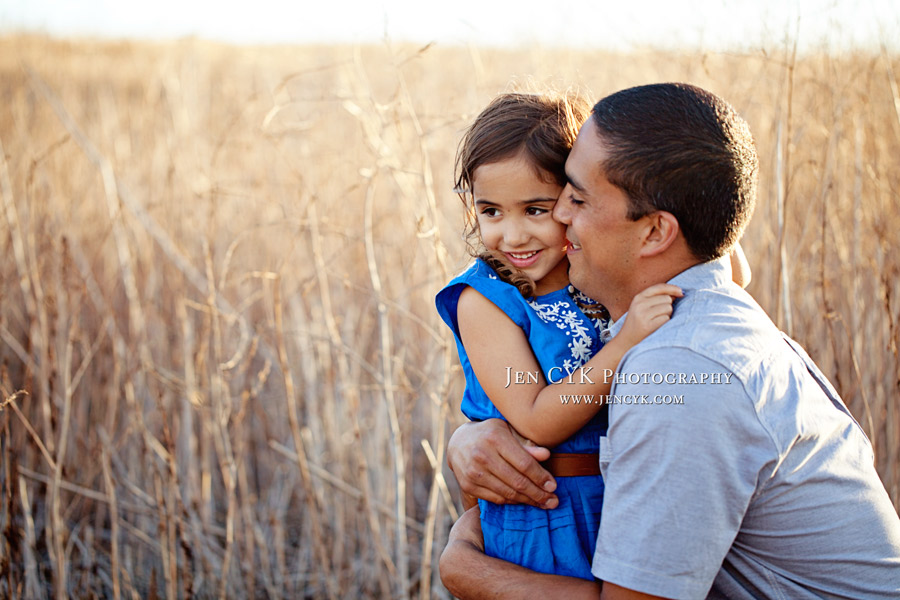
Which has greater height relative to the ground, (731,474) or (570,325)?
(570,325)

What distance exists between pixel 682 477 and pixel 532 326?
51 cm

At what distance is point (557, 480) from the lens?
1.54 m

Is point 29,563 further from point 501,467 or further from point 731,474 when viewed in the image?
point 731,474

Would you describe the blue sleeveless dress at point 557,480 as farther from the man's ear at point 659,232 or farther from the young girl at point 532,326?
the man's ear at point 659,232

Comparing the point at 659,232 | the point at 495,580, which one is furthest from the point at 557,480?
the point at 659,232

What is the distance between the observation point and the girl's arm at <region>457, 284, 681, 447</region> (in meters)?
1.36

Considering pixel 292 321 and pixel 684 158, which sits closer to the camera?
pixel 684 158

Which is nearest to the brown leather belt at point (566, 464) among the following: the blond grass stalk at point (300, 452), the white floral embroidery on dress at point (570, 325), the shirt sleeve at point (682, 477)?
the white floral embroidery on dress at point (570, 325)

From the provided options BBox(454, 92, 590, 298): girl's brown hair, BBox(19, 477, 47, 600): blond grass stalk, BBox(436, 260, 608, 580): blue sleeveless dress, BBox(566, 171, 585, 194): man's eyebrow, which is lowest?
BBox(19, 477, 47, 600): blond grass stalk

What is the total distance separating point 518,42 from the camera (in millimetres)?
3613

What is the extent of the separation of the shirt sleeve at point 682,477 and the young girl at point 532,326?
0.20 m

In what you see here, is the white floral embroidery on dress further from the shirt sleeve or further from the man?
the shirt sleeve

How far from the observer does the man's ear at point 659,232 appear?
1.38 metres

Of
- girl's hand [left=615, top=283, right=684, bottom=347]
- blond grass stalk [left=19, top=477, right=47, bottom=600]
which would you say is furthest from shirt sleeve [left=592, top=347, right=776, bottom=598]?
blond grass stalk [left=19, top=477, right=47, bottom=600]
